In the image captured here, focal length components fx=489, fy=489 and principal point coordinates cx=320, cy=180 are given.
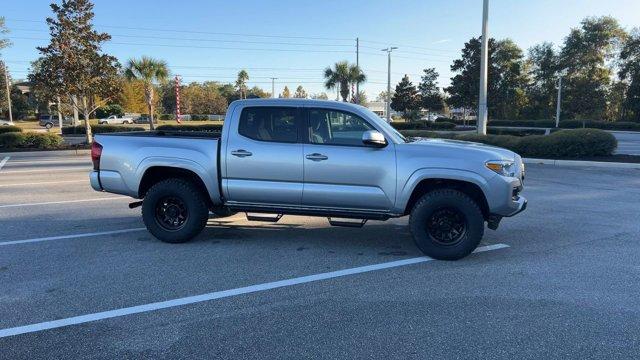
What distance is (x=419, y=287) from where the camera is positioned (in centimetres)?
472

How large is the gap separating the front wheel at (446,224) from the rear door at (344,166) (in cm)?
39

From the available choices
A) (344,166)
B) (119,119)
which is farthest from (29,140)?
(119,119)

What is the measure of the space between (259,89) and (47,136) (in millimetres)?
100747

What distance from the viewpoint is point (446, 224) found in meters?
5.57

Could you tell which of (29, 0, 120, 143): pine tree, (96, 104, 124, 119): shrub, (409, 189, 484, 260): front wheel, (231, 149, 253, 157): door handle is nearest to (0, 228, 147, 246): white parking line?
(231, 149, 253, 157): door handle

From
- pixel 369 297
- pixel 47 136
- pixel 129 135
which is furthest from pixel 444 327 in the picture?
pixel 47 136

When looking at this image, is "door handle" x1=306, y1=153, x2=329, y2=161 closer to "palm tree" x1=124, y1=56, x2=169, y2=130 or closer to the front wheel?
the front wheel

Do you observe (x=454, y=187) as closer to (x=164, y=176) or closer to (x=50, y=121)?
(x=164, y=176)

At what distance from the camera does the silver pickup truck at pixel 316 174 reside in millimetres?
5457

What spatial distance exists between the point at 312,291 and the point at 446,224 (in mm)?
1870

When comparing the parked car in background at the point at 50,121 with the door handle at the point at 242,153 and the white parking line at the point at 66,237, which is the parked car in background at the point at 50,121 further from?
the door handle at the point at 242,153

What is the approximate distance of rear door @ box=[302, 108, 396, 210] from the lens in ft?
18.2

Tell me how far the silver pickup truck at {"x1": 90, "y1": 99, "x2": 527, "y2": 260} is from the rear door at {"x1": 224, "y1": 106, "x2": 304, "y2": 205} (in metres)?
0.01

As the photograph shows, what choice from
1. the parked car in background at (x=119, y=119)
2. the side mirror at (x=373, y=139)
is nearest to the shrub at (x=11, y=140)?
the side mirror at (x=373, y=139)
